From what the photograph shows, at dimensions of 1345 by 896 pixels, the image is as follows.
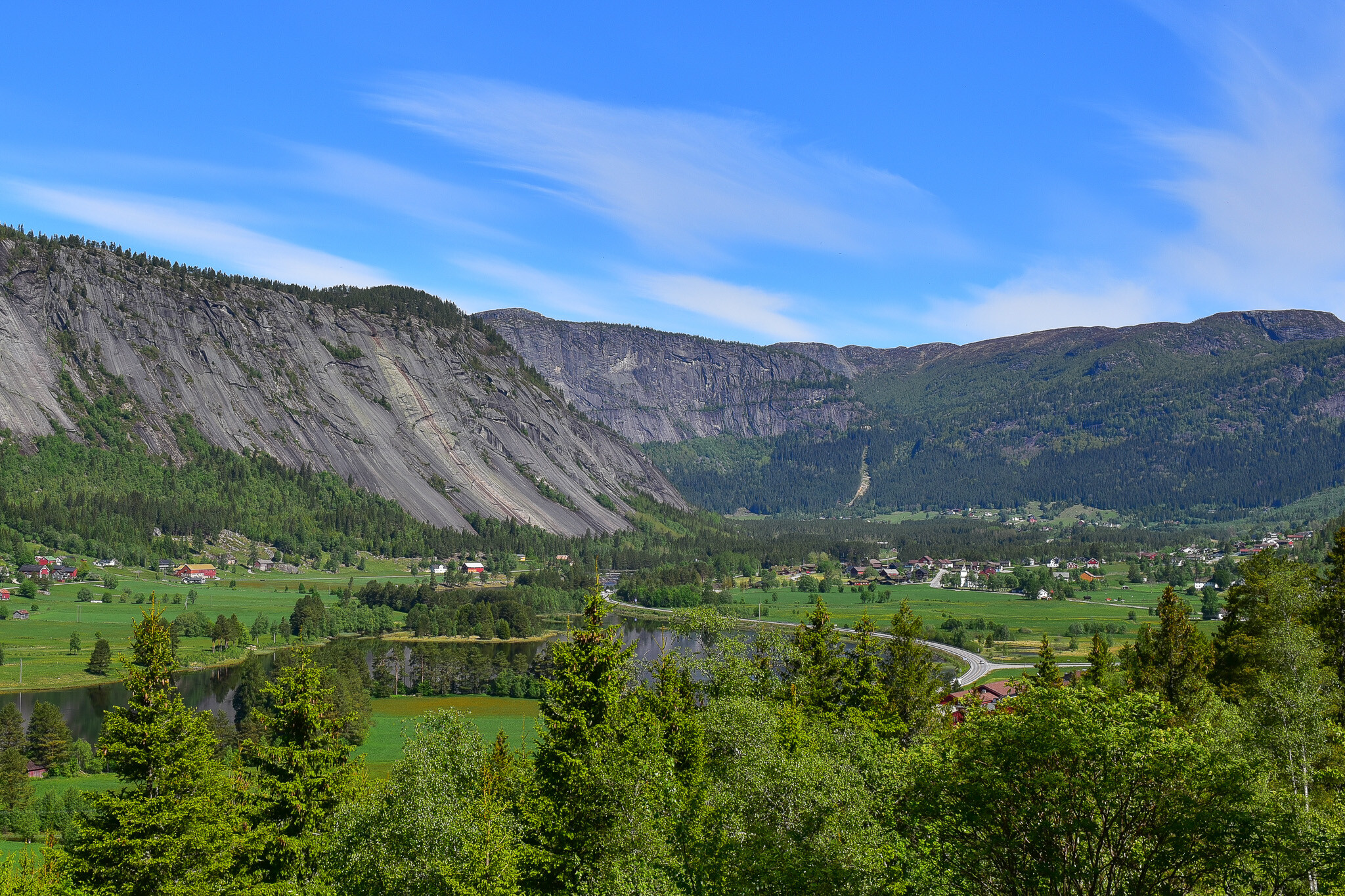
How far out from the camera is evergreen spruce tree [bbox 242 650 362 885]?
32.1 metres

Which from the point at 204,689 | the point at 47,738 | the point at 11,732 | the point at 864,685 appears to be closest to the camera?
the point at 864,685

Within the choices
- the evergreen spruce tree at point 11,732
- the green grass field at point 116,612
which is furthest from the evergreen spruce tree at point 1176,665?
the green grass field at point 116,612

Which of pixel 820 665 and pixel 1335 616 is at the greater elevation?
pixel 1335 616

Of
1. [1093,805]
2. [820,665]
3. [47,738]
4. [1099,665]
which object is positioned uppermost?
[1093,805]

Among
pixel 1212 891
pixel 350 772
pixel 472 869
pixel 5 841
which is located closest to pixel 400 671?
pixel 5 841

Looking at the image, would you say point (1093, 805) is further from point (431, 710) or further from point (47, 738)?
point (47, 738)

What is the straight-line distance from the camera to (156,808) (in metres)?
29.5

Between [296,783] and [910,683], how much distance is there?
33250mm

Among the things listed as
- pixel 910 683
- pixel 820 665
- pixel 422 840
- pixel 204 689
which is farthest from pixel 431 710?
pixel 422 840

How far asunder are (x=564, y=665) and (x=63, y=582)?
159 metres

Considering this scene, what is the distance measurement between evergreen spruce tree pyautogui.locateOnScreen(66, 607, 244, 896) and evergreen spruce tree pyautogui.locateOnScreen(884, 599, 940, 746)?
33.2m

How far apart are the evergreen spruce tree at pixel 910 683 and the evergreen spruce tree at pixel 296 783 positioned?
29.4 metres

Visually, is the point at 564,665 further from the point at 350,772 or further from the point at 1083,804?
the point at 1083,804

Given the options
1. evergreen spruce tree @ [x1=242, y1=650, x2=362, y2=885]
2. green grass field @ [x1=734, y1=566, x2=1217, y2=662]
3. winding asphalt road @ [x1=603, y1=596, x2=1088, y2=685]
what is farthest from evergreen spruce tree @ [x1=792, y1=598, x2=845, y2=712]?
green grass field @ [x1=734, y1=566, x2=1217, y2=662]
